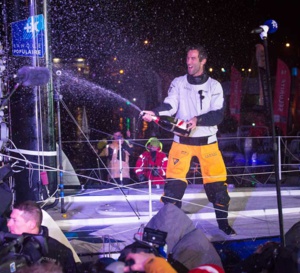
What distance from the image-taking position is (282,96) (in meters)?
13.7

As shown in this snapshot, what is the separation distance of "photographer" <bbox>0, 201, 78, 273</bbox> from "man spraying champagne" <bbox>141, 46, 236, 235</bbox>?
202cm

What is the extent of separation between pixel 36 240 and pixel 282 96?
12.6m

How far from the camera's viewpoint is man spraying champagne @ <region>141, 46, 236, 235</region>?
466 cm

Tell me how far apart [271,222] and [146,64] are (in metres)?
13.7

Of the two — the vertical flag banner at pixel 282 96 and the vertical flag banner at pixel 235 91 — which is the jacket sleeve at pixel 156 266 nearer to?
the vertical flag banner at pixel 282 96

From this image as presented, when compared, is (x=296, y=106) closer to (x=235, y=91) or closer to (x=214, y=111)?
(x=235, y=91)

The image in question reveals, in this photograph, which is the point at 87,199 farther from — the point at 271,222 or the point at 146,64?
the point at 146,64

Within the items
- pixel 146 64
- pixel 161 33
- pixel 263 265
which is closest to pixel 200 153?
pixel 263 265

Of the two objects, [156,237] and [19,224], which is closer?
[156,237]

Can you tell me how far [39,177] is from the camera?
19.1 feet

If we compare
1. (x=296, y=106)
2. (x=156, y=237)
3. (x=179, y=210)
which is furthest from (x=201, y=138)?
(x=296, y=106)

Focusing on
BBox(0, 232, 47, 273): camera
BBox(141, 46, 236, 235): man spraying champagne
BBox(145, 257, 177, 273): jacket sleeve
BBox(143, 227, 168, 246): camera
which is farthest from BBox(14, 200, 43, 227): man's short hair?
BBox(141, 46, 236, 235): man spraying champagne

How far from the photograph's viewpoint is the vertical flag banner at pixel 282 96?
44.3 ft

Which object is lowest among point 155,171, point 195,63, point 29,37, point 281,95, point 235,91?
point 155,171
